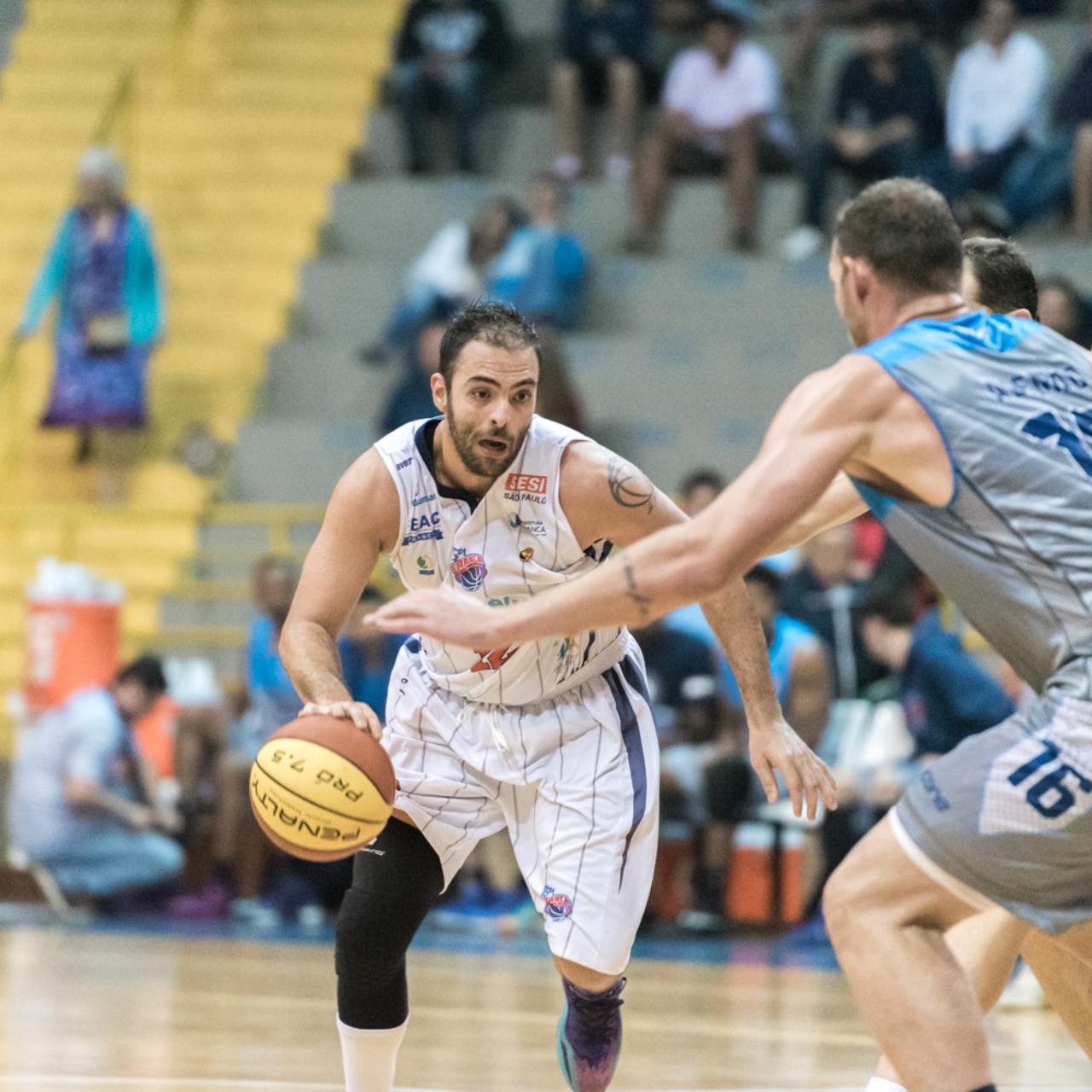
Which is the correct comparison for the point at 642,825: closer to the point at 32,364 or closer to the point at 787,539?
the point at 787,539

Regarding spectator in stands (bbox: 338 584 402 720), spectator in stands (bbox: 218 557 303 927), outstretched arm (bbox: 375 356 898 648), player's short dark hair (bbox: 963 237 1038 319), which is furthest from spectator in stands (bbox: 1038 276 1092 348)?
outstretched arm (bbox: 375 356 898 648)

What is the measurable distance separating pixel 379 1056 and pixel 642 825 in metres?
0.84

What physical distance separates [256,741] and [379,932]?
5942 millimetres

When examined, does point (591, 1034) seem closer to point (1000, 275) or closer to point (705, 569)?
point (705, 569)

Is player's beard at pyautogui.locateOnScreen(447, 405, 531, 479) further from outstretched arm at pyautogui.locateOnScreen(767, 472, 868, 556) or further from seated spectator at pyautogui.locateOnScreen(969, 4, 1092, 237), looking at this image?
seated spectator at pyautogui.locateOnScreen(969, 4, 1092, 237)

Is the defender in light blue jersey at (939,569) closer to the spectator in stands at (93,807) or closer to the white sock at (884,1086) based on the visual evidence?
the white sock at (884,1086)

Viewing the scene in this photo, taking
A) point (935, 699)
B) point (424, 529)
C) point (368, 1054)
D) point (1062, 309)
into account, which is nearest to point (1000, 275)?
point (424, 529)

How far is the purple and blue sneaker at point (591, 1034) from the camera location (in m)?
5.21

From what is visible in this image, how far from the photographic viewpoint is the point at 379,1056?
16.3 ft

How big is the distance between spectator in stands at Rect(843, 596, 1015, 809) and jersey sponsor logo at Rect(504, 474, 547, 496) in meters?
4.06

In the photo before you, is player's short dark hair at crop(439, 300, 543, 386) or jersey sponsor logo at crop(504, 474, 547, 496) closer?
player's short dark hair at crop(439, 300, 543, 386)

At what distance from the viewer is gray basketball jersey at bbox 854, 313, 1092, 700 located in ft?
12.2

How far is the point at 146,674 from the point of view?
1103 centimetres

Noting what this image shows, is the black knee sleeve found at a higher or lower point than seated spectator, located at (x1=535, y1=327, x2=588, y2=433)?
higher
